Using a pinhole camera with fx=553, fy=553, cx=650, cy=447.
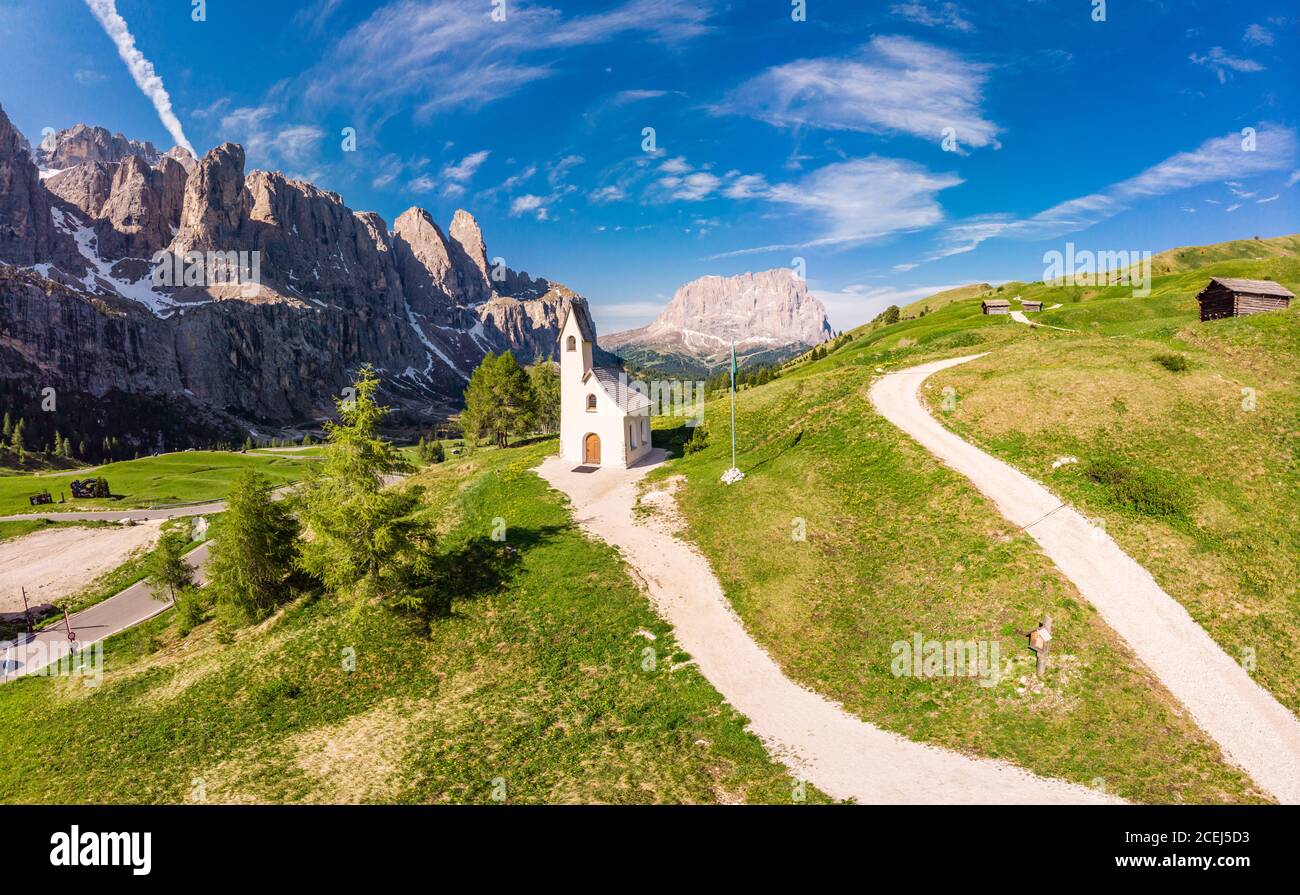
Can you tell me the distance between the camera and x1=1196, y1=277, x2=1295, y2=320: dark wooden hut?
5325 centimetres

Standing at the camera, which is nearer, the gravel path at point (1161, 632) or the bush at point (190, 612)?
the gravel path at point (1161, 632)

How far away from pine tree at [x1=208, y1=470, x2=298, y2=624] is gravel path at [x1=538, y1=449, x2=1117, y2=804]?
20.1 meters

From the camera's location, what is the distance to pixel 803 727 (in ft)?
62.5

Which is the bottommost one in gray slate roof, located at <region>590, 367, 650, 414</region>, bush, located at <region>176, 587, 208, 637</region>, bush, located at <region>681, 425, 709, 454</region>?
bush, located at <region>176, 587, 208, 637</region>

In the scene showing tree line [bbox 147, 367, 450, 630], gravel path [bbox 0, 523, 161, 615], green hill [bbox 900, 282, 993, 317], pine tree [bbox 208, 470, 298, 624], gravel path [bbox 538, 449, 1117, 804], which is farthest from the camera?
green hill [bbox 900, 282, 993, 317]

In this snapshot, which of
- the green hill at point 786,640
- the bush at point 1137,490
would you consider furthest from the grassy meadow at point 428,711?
the bush at point 1137,490

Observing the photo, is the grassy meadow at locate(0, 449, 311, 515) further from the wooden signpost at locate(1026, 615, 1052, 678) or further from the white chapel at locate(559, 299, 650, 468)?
the wooden signpost at locate(1026, 615, 1052, 678)

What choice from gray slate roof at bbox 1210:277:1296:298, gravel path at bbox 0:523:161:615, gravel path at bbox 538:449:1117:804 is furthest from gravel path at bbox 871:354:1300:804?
gravel path at bbox 0:523:161:615

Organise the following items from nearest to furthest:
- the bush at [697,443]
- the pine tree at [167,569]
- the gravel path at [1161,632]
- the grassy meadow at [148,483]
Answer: the gravel path at [1161,632], the pine tree at [167,569], the bush at [697,443], the grassy meadow at [148,483]

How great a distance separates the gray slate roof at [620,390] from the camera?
4747 cm

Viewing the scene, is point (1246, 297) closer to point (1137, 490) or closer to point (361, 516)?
point (1137, 490)

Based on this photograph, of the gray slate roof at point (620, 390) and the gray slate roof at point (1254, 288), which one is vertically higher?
the gray slate roof at point (1254, 288)

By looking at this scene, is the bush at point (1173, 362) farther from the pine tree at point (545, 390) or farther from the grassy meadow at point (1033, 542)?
the pine tree at point (545, 390)
